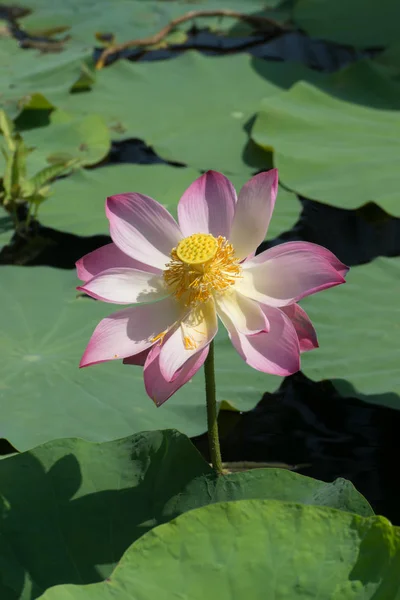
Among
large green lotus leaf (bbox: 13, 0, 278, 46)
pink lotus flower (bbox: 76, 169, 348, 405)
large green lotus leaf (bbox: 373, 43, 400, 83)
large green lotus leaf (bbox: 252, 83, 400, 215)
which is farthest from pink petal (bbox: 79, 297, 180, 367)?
large green lotus leaf (bbox: 13, 0, 278, 46)

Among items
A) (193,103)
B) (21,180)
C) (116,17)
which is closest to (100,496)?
(21,180)

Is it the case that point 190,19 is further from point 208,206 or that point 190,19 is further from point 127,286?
point 127,286

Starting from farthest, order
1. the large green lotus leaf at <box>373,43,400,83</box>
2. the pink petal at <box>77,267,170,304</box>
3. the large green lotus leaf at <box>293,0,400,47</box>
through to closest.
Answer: the large green lotus leaf at <box>293,0,400,47</box> < the large green lotus leaf at <box>373,43,400,83</box> < the pink petal at <box>77,267,170,304</box>

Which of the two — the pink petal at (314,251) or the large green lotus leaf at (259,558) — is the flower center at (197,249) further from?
the large green lotus leaf at (259,558)

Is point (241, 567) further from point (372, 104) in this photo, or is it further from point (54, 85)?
point (54, 85)

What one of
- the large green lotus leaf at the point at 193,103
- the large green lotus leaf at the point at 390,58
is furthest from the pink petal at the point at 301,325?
the large green lotus leaf at the point at 390,58

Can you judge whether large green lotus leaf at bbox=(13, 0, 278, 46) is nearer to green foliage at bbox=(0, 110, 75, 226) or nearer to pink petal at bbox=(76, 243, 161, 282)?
green foliage at bbox=(0, 110, 75, 226)

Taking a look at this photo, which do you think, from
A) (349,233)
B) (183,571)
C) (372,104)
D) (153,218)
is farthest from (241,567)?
(372,104)
